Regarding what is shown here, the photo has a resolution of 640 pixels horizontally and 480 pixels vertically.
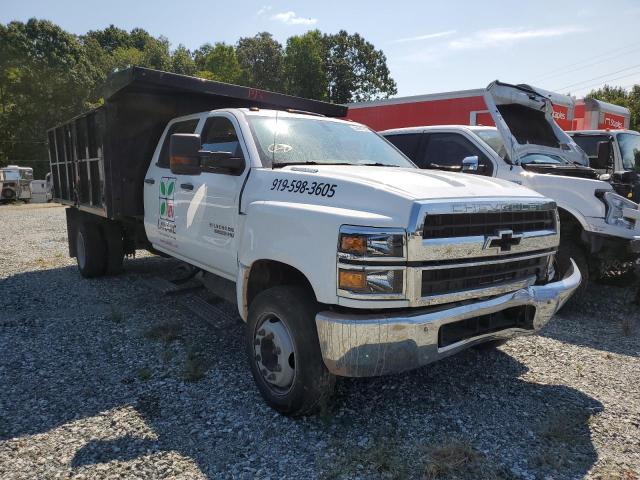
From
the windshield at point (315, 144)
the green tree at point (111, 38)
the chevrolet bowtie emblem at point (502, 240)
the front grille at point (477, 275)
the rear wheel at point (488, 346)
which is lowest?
the rear wheel at point (488, 346)

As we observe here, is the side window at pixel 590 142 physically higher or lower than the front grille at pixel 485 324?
higher

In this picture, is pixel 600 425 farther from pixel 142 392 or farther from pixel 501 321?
pixel 142 392

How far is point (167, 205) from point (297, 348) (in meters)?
2.65

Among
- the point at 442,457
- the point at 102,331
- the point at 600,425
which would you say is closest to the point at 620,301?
the point at 600,425

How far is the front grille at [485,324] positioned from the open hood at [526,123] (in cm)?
328

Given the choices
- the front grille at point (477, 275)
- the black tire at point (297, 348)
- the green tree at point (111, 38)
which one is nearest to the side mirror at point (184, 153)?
the black tire at point (297, 348)

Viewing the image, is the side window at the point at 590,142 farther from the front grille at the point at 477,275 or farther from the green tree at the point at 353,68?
the green tree at the point at 353,68

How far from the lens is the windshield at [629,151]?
8.04 meters

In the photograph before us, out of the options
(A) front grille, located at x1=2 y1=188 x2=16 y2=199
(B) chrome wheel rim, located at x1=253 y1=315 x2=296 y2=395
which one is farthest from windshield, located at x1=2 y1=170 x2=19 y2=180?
(B) chrome wheel rim, located at x1=253 y1=315 x2=296 y2=395

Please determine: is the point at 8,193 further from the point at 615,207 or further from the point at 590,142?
the point at 615,207

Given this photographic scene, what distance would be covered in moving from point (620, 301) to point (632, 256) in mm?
948

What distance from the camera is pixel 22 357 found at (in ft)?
14.2

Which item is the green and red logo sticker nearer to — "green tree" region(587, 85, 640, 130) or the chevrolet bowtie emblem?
the chevrolet bowtie emblem

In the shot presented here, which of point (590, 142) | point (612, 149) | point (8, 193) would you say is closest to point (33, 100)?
point (8, 193)
